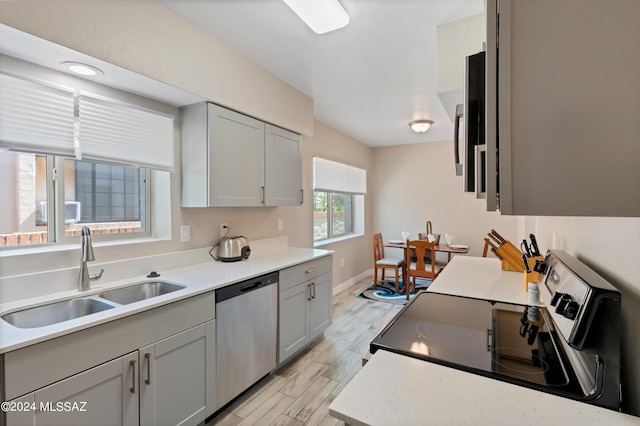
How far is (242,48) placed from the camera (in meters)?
2.18

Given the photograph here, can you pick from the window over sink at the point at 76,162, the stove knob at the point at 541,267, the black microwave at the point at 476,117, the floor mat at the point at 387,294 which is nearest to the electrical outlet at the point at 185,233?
the window over sink at the point at 76,162

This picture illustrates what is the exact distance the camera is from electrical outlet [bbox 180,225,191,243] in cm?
224

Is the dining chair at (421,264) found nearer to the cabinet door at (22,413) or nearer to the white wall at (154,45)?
the white wall at (154,45)

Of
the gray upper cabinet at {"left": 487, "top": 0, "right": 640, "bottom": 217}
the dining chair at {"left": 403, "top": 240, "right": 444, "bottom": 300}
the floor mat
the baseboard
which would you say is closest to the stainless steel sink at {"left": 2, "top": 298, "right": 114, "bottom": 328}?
the gray upper cabinet at {"left": 487, "top": 0, "right": 640, "bottom": 217}

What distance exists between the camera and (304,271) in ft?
8.46

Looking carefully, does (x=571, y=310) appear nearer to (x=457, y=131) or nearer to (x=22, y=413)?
(x=457, y=131)

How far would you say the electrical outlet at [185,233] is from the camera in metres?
2.24

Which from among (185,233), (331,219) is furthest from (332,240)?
(185,233)

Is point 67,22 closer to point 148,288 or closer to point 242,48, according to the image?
point 242,48

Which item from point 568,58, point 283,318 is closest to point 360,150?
A: point 283,318

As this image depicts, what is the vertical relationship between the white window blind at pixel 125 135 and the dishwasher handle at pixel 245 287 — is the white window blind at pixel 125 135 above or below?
above

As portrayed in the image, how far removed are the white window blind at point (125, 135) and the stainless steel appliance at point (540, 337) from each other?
1895mm

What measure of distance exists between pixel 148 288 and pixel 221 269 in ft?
1.56

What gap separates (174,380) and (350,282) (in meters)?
3.54
